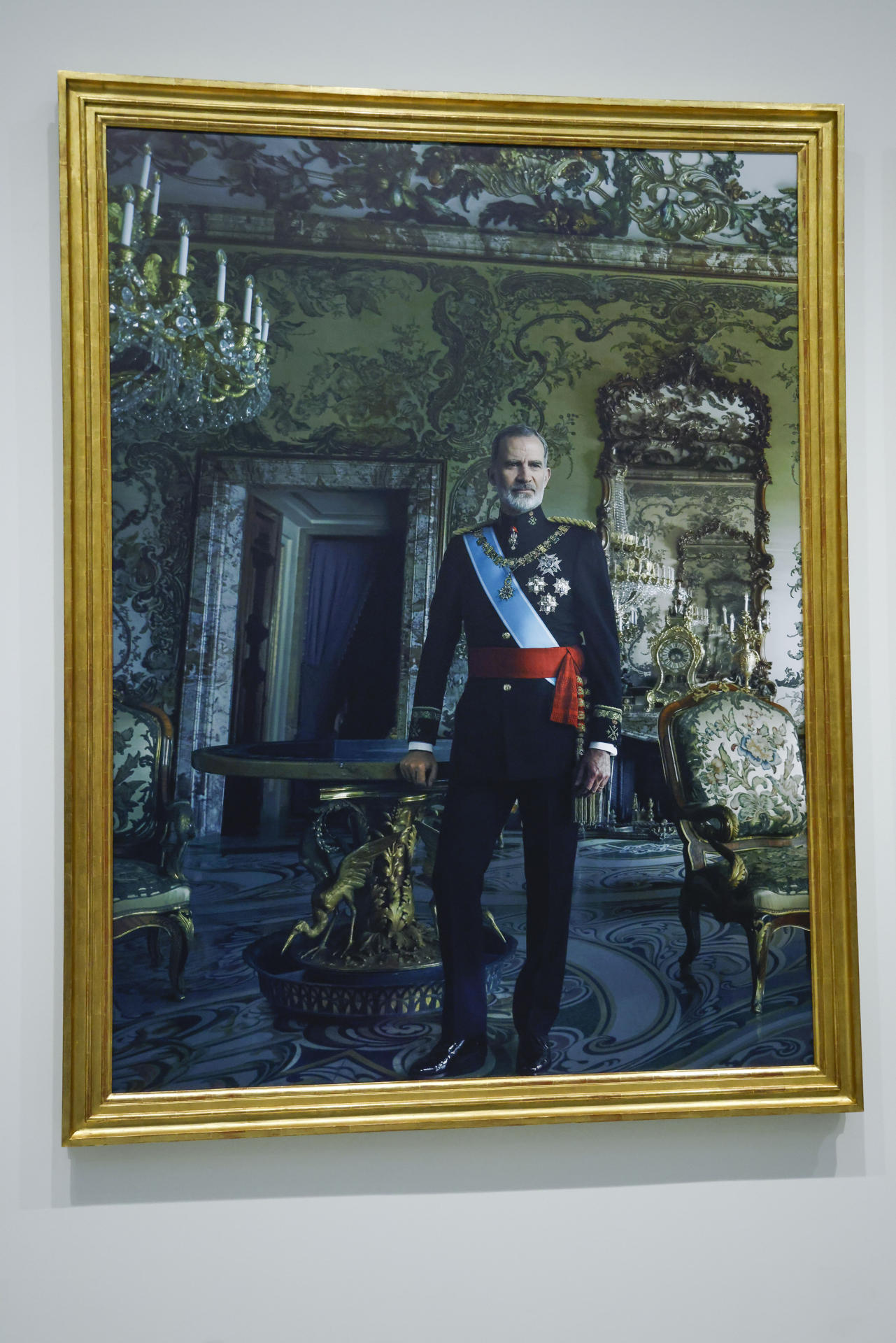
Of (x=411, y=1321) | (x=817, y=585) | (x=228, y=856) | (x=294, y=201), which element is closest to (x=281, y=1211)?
(x=411, y=1321)

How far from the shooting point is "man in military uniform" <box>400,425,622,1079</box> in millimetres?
1683

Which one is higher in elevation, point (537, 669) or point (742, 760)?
point (537, 669)

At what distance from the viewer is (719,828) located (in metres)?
1.74

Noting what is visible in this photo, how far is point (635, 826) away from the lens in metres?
1.70

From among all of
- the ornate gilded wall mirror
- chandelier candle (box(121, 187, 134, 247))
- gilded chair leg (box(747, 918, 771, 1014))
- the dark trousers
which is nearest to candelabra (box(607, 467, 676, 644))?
the ornate gilded wall mirror

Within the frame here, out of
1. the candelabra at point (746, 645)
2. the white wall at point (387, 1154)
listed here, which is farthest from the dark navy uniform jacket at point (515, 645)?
the white wall at point (387, 1154)

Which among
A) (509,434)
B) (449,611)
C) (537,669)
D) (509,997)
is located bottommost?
(509,997)

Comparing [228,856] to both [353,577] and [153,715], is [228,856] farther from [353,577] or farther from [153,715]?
[353,577]

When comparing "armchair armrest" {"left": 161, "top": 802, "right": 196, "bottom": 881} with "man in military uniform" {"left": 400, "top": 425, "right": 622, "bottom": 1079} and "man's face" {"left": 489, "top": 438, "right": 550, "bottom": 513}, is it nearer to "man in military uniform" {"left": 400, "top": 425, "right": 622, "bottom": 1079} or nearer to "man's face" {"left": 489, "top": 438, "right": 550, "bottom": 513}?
"man in military uniform" {"left": 400, "top": 425, "right": 622, "bottom": 1079}

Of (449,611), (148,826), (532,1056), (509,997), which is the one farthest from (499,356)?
(532,1056)

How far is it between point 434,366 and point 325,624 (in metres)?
0.52

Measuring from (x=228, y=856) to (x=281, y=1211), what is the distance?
687 millimetres

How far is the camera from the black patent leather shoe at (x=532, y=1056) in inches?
66.5

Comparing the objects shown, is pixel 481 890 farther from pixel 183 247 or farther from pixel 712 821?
pixel 183 247
